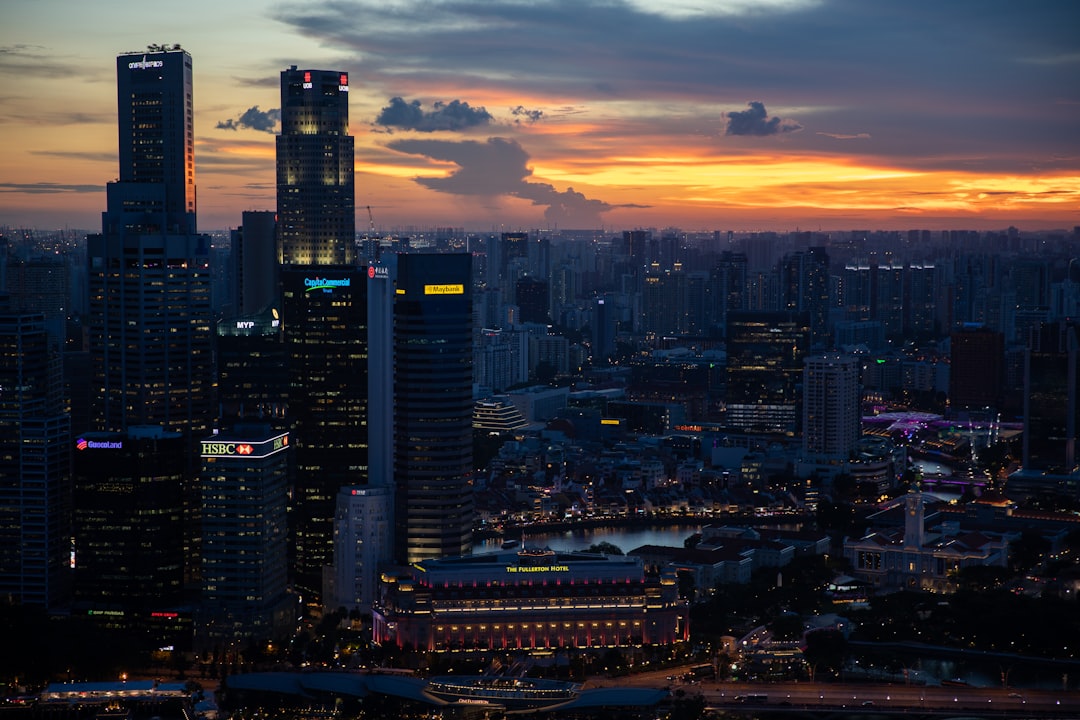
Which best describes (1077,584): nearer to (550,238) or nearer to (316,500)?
(316,500)

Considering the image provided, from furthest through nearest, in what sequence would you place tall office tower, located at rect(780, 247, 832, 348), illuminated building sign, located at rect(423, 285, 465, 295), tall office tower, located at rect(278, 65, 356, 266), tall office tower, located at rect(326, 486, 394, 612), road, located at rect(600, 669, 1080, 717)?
1. tall office tower, located at rect(780, 247, 832, 348)
2. tall office tower, located at rect(278, 65, 356, 266)
3. illuminated building sign, located at rect(423, 285, 465, 295)
4. tall office tower, located at rect(326, 486, 394, 612)
5. road, located at rect(600, 669, 1080, 717)

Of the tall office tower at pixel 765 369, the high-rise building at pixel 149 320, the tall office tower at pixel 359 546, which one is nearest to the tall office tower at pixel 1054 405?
the tall office tower at pixel 765 369

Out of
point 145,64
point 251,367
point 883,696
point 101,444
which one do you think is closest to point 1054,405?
point 883,696

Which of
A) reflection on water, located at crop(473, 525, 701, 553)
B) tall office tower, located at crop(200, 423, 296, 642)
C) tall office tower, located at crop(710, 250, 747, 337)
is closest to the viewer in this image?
tall office tower, located at crop(200, 423, 296, 642)

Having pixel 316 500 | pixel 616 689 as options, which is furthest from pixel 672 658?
pixel 316 500

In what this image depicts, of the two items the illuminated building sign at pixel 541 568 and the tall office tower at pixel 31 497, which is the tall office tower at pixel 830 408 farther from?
the tall office tower at pixel 31 497

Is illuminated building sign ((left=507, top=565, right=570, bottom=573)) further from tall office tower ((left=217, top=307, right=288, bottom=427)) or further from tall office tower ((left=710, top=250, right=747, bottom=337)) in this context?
tall office tower ((left=710, top=250, right=747, bottom=337))

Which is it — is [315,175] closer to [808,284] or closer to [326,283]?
[326,283]

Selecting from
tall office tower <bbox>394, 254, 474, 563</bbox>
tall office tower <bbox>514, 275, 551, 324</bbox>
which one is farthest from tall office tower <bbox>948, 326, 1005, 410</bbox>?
tall office tower <bbox>394, 254, 474, 563</bbox>
